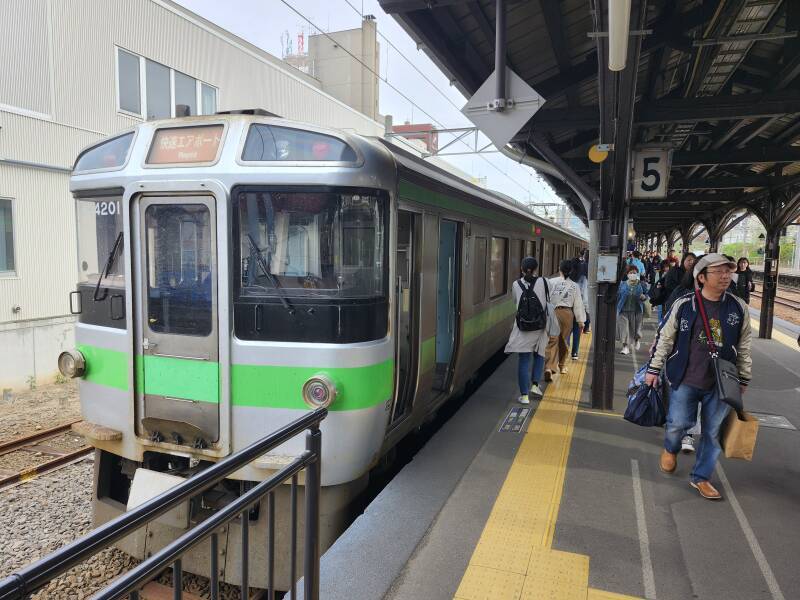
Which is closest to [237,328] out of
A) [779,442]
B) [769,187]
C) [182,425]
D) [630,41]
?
[182,425]

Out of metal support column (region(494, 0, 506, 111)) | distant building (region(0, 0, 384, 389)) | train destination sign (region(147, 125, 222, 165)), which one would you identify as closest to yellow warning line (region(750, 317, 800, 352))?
metal support column (region(494, 0, 506, 111))

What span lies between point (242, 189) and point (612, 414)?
4.57 metres

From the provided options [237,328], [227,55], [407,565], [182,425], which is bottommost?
[407,565]

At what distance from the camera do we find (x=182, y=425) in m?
3.71

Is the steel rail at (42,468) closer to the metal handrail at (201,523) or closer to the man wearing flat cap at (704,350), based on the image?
the metal handrail at (201,523)

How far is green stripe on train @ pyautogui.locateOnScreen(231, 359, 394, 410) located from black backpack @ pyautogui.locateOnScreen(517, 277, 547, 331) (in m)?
2.94

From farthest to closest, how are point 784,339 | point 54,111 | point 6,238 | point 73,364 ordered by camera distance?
point 784,339 < point 54,111 < point 6,238 < point 73,364

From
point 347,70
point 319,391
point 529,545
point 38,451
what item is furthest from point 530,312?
point 347,70

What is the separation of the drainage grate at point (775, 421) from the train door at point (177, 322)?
5.44 m

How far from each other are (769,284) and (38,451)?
12.5 meters

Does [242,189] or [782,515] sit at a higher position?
[242,189]

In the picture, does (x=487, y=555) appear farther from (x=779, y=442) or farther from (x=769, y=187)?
(x=769, y=187)

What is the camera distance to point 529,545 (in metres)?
3.48

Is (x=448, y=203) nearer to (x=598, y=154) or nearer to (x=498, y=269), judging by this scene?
(x=598, y=154)
